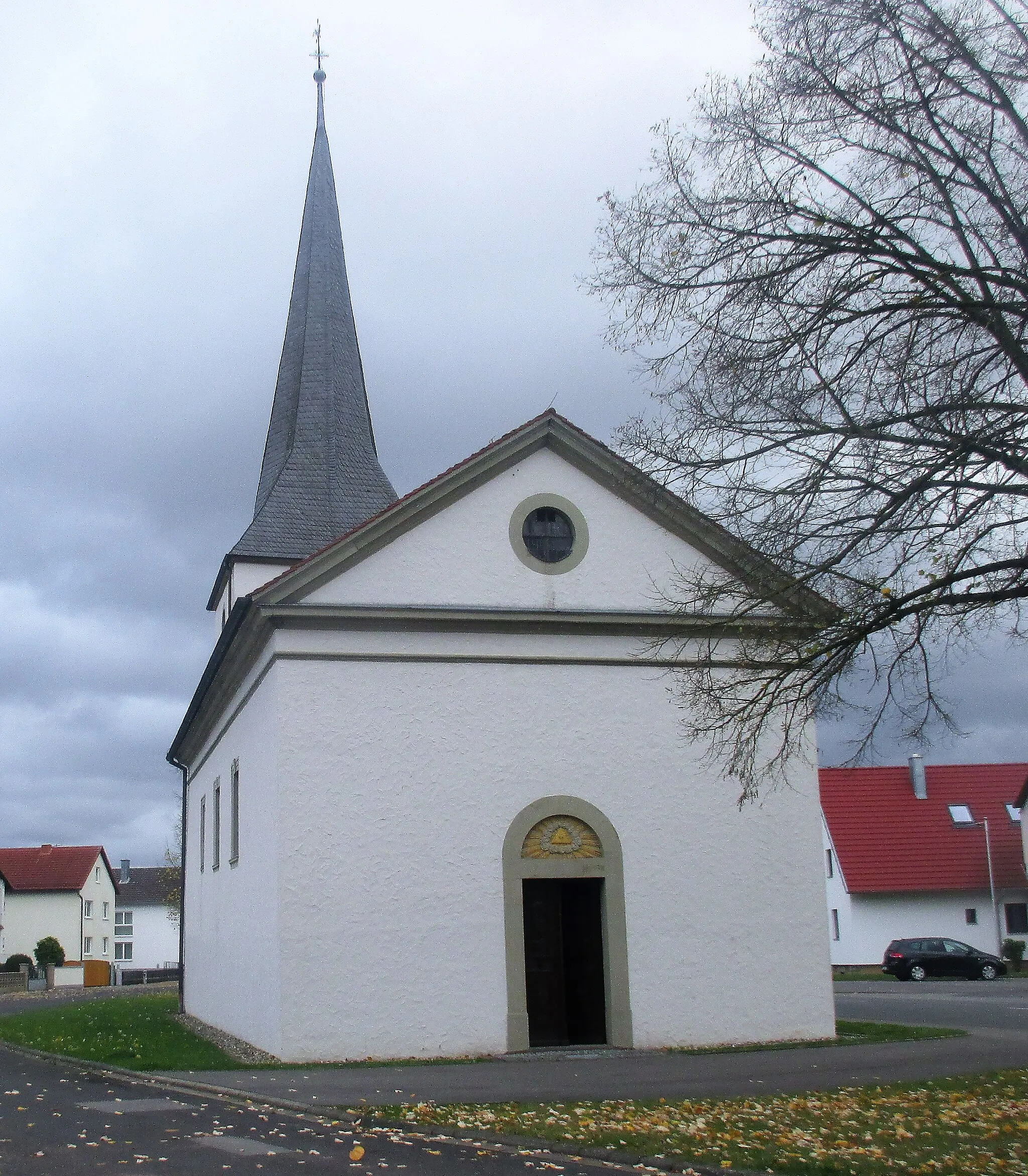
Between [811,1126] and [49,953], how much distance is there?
2425 inches

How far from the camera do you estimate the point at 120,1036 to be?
782 inches

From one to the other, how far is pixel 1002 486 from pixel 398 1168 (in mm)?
6452

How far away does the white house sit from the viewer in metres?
92.2

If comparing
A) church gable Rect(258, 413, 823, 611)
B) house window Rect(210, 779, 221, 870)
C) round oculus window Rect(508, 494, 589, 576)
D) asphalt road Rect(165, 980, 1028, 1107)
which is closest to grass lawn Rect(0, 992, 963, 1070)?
asphalt road Rect(165, 980, 1028, 1107)

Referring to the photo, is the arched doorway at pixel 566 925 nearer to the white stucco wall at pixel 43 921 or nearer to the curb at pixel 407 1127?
the curb at pixel 407 1127

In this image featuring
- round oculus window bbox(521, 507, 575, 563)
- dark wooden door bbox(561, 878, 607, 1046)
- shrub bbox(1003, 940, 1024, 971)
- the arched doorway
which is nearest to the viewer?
the arched doorway

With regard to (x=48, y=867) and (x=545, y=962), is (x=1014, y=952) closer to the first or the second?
(x=545, y=962)

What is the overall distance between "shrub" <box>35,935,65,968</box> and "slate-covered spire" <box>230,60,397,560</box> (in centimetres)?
4615

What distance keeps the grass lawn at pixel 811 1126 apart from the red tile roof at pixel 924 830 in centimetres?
3261

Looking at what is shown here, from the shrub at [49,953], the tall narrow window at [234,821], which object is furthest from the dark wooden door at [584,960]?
the shrub at [49,953]

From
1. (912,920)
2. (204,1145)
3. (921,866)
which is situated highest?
(921,866)

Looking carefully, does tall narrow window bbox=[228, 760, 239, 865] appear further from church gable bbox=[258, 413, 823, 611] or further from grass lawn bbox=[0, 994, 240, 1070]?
church gable bbox=[258, 413, 823, 611]

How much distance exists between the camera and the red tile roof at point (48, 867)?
244 feet

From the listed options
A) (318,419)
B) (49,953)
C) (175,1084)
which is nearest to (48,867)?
(49,953)
